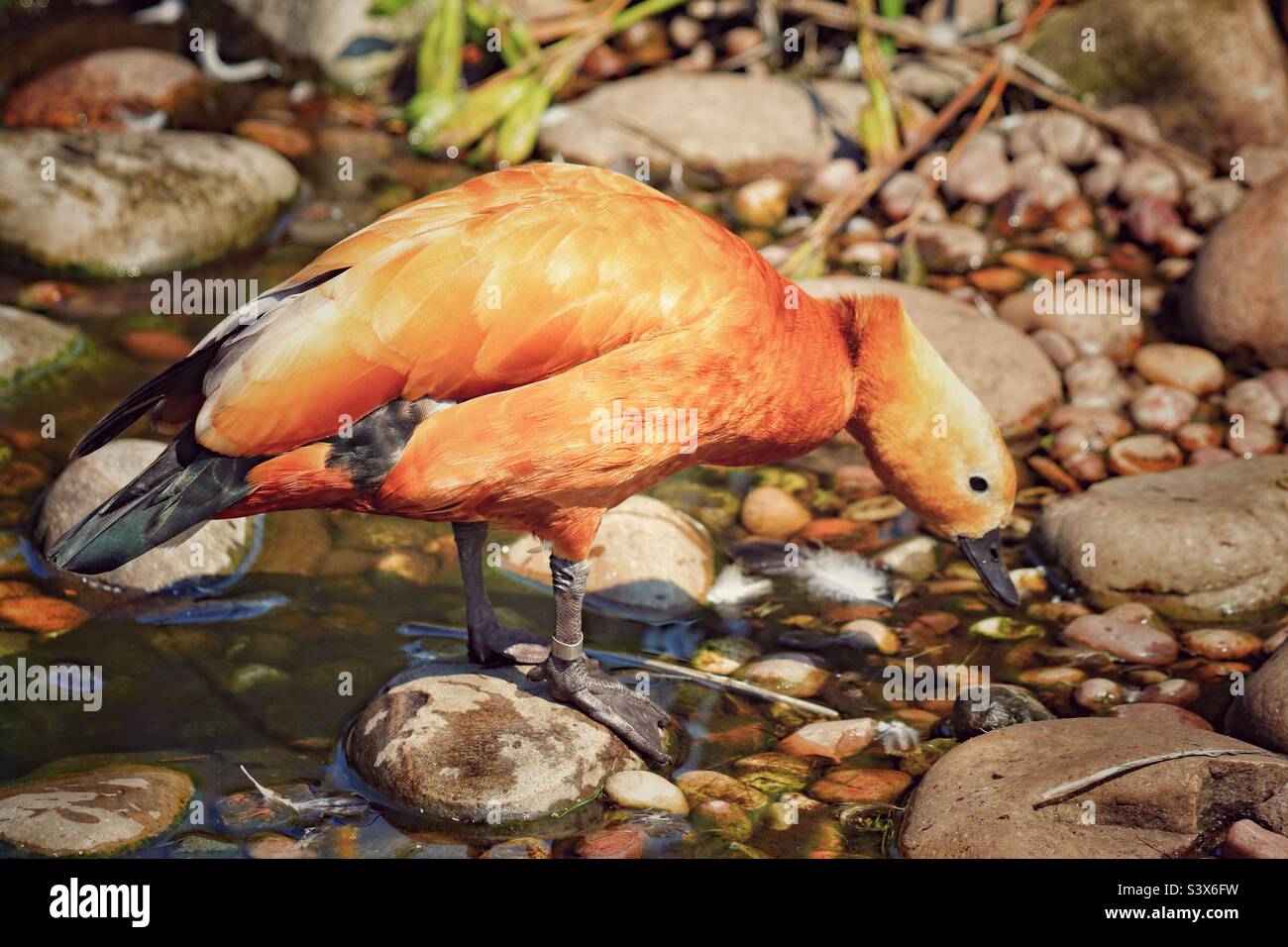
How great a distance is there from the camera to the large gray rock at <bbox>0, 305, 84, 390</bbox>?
6.43 m

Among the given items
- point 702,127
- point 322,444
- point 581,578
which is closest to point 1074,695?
point 581,578

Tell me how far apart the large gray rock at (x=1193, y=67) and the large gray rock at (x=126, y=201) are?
5334mm

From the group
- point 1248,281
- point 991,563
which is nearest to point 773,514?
point 991,563

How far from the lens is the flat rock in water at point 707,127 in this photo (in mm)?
8812

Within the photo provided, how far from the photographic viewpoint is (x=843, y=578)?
5727mm

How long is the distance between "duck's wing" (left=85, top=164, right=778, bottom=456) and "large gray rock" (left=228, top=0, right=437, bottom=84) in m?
5.77

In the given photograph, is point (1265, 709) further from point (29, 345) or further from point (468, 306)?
point (29, 345)

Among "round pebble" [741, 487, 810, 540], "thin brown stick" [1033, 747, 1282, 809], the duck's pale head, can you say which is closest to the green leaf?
"round pebble" [741, 487, 810, 540]

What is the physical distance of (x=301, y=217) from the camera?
8258mm

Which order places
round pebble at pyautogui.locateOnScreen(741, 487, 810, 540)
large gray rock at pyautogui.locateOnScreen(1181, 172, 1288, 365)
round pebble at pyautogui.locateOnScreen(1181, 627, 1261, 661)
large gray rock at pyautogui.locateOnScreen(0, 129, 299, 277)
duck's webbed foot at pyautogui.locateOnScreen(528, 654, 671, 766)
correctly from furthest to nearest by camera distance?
large gray rock at pyautogui.locateOnScreen(0, 129, 299, 277) → large gray rock at pyautogui.locateOnScreen(1181, 172, 1288, 365) → round pebble at pyautogui.locateOnScreen(741, 487, 810, 540) → round pebble at pyautogui.locateOnScreen(1181, 627, 1261, 661) → duck's webbed foot at pyautogui.locateOnScreen(528, 654, 671, 766)

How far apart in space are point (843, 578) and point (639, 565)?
2.80ft

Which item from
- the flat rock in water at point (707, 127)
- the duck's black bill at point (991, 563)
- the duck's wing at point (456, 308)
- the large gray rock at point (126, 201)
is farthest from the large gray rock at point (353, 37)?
the duck's black bill at point (991, 563)

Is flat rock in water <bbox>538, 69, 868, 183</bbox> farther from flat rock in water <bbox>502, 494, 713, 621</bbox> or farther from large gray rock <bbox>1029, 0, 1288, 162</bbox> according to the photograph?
flat rock in water <bbox>502, 494, 713, 621</bbox>

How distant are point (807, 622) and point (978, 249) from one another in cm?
340
